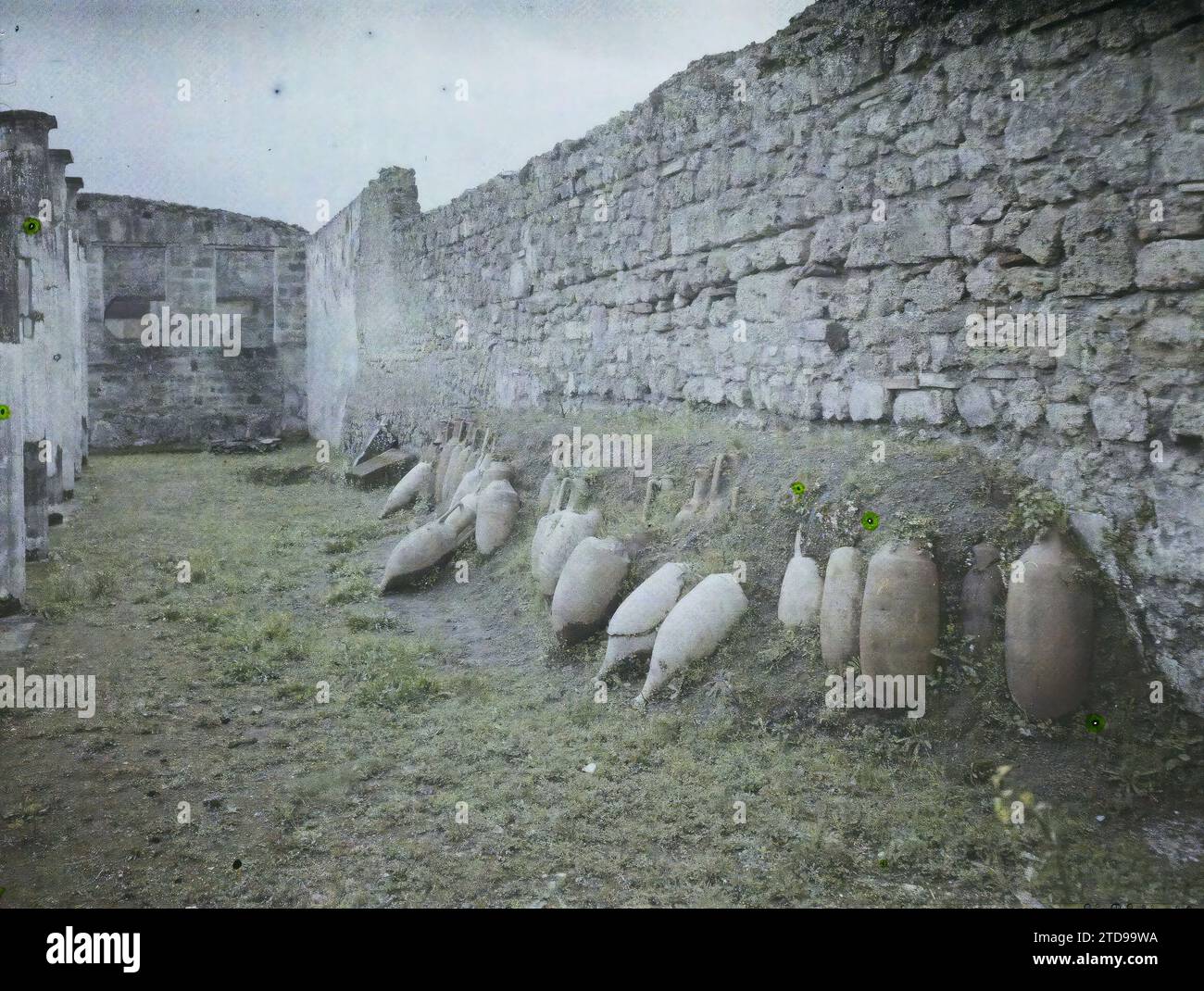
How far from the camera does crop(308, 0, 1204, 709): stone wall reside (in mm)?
3525

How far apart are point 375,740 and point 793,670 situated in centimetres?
184

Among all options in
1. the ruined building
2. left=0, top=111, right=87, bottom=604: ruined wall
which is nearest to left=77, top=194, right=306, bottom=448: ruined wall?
left=0, top=111, right=87, bottom=604: ruined wall

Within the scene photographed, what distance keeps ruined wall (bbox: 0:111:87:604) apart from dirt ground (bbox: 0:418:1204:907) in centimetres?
82

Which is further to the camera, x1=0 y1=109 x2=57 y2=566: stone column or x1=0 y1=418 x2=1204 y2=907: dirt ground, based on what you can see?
x1=0 y1=109 x2=57 y2=566: stone column

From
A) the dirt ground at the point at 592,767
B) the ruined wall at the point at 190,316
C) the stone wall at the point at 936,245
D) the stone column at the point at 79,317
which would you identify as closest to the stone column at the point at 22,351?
the dirt ground at the point at 592,767

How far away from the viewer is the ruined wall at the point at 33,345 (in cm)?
550

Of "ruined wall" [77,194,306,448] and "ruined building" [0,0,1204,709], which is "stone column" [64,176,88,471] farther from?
"ruined building" [0,0,1204,709]

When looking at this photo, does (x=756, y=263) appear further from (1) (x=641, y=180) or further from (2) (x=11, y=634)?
(2) (x=11, y=634)

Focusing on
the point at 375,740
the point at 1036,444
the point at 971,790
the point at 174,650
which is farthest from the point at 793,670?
the point at 174,650

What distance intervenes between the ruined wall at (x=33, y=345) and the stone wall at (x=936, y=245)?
396cm

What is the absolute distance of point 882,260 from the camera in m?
4.75

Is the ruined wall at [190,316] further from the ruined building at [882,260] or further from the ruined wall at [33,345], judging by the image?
the ruined building at [882,260]

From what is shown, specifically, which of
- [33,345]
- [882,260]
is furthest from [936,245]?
[33,345]
